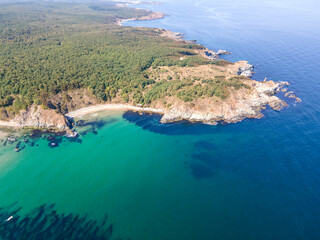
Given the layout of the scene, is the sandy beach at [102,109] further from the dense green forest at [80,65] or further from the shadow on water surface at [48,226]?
the shadow on water surface at [48,226]

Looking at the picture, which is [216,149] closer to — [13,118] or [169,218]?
[169,218]

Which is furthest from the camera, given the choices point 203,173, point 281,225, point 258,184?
point 203,173

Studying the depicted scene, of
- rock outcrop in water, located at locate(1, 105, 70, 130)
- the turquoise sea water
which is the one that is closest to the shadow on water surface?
the turquoise sea water

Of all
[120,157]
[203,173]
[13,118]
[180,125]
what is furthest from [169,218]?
[13,118]

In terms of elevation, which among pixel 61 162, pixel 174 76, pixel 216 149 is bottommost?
pixel 61 162

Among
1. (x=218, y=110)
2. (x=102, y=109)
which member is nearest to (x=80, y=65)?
(x=102, y=109)

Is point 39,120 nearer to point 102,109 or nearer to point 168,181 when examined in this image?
point 102,109
